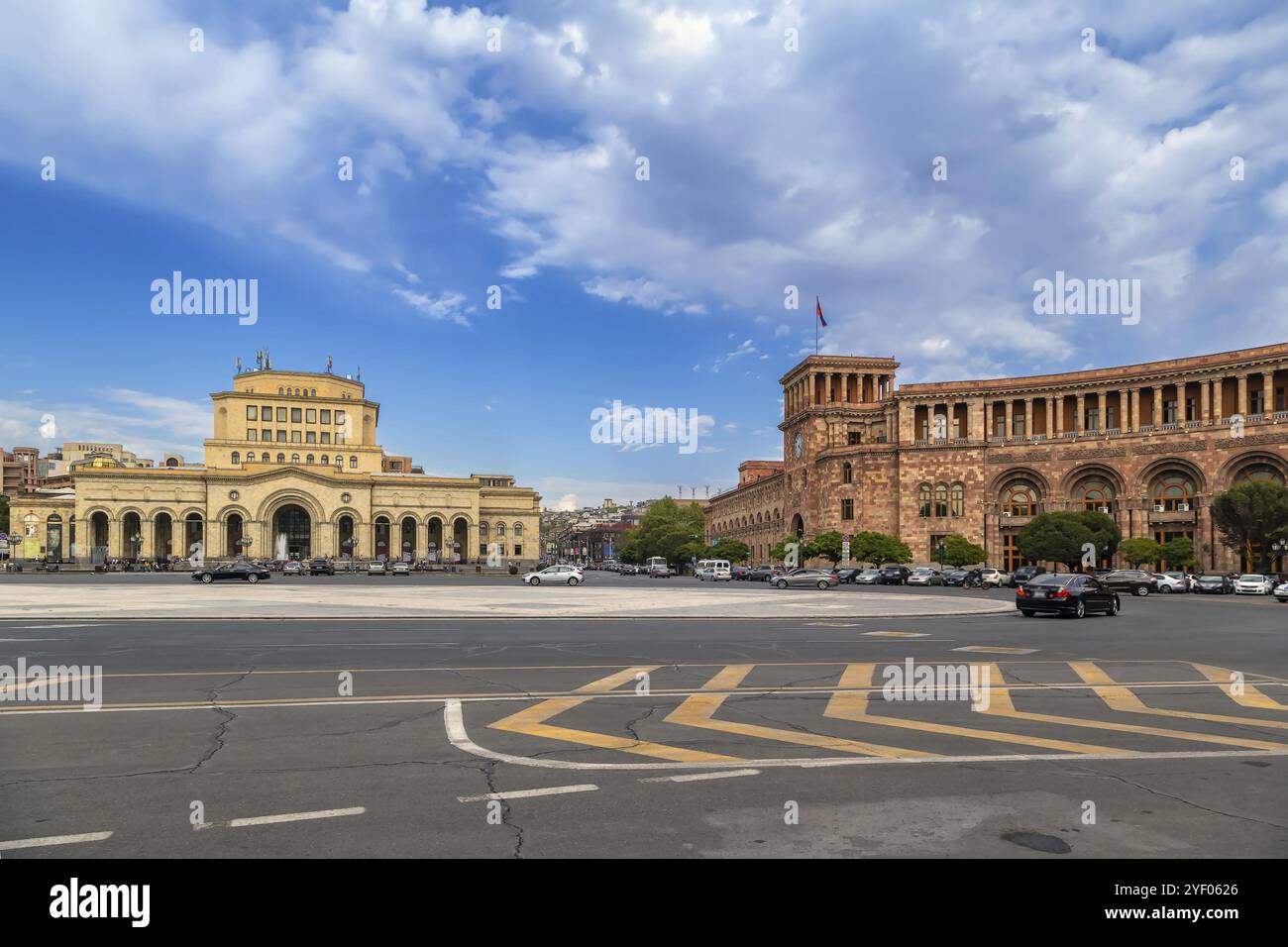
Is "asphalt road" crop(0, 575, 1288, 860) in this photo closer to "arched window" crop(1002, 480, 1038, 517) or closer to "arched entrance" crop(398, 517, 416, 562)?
"arched window" crop(1002, 480, 1038, 517)

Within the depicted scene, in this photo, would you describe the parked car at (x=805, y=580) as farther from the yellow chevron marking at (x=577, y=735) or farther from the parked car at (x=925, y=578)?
the yellow chevron marking at (x=577, y=735)

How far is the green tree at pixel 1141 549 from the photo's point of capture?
7062 cm

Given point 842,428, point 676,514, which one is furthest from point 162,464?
point 842,428

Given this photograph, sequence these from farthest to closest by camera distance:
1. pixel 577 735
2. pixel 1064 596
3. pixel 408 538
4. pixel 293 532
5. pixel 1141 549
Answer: pixel 408 538, pixel 293 532, pixel 1141 549, pixel 1064 596, pixel 577 735

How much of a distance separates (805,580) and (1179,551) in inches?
1336

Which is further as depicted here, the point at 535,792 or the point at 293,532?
the point at 293,532

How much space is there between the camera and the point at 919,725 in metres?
10.2

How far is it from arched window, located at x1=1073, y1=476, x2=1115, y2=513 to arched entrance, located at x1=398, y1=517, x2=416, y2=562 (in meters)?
84.2

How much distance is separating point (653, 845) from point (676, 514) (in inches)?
5814

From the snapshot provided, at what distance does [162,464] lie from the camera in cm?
12888

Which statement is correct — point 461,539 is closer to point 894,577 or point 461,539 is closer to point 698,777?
point 894,577

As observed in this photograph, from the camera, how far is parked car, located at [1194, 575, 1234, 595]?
5584cm

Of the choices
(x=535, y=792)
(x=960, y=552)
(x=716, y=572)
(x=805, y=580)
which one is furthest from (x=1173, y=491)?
(x=535, y=792)
